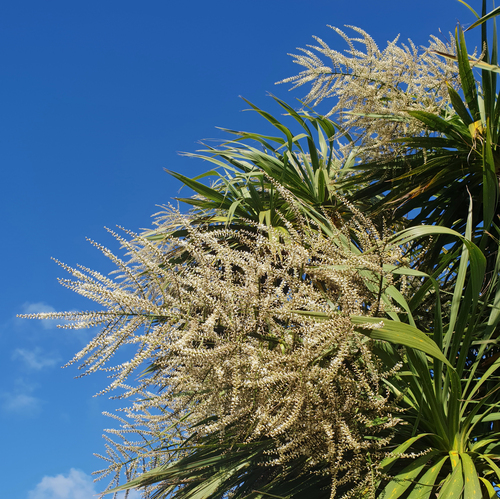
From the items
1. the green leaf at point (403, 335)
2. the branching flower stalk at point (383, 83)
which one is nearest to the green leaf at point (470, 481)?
the green leaf at point (403, 335)

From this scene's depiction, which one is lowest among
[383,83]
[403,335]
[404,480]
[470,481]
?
[470,481]

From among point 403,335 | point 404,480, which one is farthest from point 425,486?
point 403,335

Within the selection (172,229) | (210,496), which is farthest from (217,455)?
(172,229)

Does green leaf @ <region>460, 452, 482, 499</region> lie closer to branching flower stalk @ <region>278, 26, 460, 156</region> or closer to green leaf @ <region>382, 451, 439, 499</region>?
green leaf @ <region>382, 451, 439, 499</region>

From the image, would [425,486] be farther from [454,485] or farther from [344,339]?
[344,339]

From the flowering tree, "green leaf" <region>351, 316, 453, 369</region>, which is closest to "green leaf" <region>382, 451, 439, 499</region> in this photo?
the flowering tree

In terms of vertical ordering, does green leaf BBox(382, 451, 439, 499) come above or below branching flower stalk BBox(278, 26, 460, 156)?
below

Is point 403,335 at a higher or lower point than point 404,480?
higher

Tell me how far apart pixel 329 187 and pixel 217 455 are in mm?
2449

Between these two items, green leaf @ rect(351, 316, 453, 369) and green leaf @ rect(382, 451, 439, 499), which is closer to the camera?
green leaf @ rect(351, 316, 453, 369)

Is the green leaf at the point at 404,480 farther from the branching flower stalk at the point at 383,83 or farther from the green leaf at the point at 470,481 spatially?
the branching flower stalk at the point at 383,83

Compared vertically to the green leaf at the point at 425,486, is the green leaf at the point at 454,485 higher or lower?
lower

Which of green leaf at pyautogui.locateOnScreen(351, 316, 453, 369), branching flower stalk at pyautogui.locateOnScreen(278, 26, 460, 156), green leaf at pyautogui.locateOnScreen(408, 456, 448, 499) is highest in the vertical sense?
branching flower stalk at pyautogui.locateOnScreen(278, 26, 460, 156)

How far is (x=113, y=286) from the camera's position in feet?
6.40
